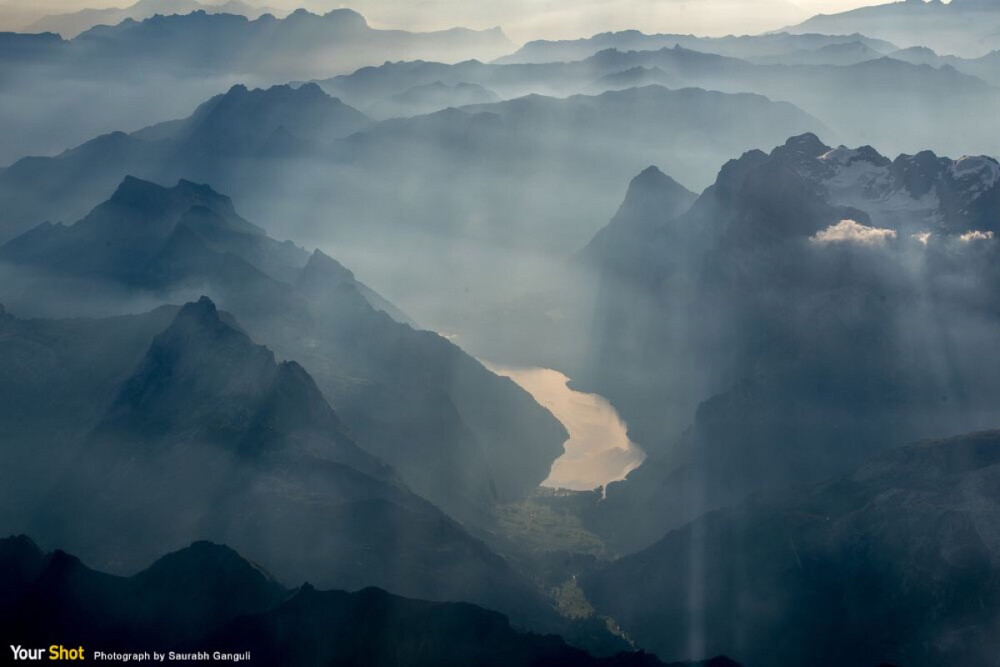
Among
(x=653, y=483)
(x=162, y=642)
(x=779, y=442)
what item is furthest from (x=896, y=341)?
(x=162, y=642)

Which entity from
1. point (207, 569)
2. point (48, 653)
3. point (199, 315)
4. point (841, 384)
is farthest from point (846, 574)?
point (199, 315)

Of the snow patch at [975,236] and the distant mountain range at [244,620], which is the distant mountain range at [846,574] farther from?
the snow patch at [975,236]

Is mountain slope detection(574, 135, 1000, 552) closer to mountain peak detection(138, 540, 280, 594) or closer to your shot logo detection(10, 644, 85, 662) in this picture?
mountain peak detection(138, 540, 280, 594)

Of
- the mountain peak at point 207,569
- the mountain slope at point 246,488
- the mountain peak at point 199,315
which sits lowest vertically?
the mountain peak at point 207,569

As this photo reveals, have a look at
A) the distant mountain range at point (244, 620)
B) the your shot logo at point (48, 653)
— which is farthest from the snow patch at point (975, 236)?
the your shot logo at point (48, 653)

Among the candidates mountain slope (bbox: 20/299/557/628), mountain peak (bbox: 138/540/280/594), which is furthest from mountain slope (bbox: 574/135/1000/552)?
mountain peak (bbox: 138/540/280/594)

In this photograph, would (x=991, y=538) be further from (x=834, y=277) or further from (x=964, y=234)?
(x=964, y=234)

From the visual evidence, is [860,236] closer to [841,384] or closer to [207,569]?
[841,384]

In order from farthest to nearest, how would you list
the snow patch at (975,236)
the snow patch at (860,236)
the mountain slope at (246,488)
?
the snow patch at (860,236)
the snow patch at (975,236)
the mountain slope at (246,488)
